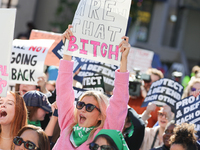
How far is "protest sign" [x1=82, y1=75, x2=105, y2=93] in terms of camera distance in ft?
14.1

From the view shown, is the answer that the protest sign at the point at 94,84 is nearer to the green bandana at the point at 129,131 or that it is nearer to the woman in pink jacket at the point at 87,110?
the green bandana at the point at 129,131

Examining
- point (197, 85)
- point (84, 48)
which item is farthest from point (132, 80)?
point (84, 48)

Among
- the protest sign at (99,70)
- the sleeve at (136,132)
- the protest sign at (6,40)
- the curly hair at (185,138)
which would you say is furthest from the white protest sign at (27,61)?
the curly hair at (185,138)

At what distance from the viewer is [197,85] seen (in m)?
5.19

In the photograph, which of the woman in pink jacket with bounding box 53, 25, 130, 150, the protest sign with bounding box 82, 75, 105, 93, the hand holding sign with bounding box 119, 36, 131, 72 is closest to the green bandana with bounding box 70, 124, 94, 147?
the woman in pink jacket with bounding box 53, 25, 130, 150

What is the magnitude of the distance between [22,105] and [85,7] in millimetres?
1086

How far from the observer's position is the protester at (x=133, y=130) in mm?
3633

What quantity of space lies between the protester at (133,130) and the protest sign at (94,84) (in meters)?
0.66

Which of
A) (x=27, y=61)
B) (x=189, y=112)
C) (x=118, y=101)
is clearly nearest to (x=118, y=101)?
(x=118, y=101)

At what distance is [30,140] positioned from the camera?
9.95ft

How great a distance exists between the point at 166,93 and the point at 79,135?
2.01 m

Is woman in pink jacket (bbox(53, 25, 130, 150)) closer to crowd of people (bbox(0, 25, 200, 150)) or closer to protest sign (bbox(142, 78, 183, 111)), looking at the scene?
crowd of people (bbox(0, 25, 200, 150))

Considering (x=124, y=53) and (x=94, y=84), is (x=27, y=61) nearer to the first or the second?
(x=94, y=84)

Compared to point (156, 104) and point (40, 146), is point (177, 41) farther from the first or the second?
point (40, 146)
